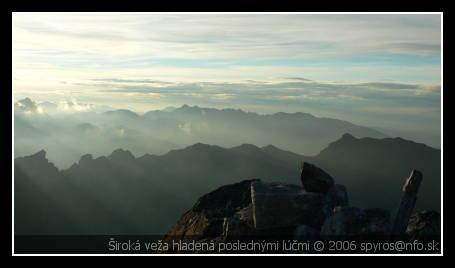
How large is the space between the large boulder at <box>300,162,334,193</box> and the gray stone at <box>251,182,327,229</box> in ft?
3.50

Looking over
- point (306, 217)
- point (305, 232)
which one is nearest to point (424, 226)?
point (306, 217)

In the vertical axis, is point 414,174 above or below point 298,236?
above

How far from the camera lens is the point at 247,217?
115 ft

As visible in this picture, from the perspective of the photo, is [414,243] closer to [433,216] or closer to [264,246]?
[433,216]

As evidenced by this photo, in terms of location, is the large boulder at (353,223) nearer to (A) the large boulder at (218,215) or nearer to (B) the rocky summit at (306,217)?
(B) the rocky summit at (306,217)

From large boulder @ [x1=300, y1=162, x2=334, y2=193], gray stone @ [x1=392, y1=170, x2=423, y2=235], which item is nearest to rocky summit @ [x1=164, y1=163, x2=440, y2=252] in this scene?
large boulder @ [x1=300, y1=162, x2=334, y2=193]

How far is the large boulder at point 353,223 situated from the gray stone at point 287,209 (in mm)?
1113

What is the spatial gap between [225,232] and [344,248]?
23.9ft

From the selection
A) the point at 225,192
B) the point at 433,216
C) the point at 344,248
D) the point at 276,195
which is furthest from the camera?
the point at 225,192

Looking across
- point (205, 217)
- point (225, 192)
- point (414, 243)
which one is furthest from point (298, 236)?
point (225, 192)

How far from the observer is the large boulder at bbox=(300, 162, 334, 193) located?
35438 mm

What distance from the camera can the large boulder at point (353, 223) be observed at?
3256 cm

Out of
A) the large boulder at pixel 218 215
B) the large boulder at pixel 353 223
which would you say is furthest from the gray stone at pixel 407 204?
the large boulder at pixel 218 215

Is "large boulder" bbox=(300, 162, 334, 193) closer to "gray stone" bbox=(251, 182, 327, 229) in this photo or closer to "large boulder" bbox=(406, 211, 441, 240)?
"gray stone" bbox=(251, 182, 327, 229)
